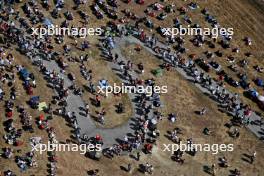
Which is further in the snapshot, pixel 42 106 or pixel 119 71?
pixel 119 71

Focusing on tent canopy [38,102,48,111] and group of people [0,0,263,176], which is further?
tent canopy [38,102,48,111]

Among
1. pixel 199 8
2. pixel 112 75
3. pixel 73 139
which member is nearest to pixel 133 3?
pixel 199 8

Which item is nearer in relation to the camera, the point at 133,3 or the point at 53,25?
the point at 53,25

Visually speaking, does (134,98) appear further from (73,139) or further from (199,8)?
(199,8)

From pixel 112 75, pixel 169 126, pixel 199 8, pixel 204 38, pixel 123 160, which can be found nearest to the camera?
pixel 123 160

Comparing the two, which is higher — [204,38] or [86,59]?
[204,38]

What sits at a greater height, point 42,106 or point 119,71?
point 119,71

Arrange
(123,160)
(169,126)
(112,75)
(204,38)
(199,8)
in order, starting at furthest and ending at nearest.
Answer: (199,8), (204,38), (112,75), (169,126), (123,160)

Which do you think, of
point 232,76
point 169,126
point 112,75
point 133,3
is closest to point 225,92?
point 232,76

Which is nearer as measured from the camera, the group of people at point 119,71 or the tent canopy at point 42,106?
the group of people at point 119,71

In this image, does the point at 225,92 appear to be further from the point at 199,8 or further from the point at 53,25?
the point at 53,25
